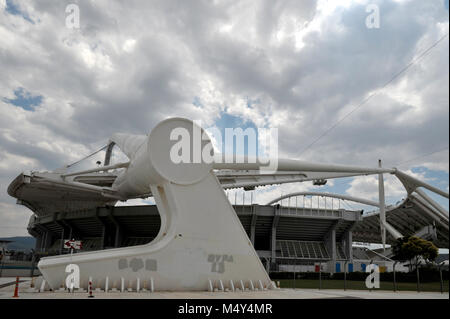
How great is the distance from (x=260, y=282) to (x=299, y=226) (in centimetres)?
3479

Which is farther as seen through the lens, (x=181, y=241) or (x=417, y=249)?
(x=417, y=249)

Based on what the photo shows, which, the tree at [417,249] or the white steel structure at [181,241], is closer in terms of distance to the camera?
the white steel structure at [181,241]

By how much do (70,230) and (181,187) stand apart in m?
44.9

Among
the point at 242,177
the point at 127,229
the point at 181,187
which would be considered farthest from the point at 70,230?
the point at 181,187

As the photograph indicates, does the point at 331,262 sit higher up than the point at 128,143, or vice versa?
the point at 128,143

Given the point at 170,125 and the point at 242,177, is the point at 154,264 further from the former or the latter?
the point at 242,177

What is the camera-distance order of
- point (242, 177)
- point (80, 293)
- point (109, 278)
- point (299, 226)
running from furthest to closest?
point (299, 226) < point (242, 177) < point (109, 278) < point (80, 293)

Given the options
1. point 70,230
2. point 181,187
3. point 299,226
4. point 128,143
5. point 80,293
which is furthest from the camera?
point 70,230

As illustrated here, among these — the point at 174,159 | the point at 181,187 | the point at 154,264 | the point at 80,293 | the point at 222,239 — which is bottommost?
the point at 80,293

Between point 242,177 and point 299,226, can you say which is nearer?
point 242,177

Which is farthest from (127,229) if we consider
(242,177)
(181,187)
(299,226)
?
(181,187)

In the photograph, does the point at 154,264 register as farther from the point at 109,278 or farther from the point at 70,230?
the point at 70,230

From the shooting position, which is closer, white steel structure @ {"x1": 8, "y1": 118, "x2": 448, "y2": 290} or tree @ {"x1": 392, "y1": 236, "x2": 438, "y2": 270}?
white steel structure @ {"x1": 8, "y1": 118, "x2": 448, "y2": 290}

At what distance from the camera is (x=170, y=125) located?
22359mm
